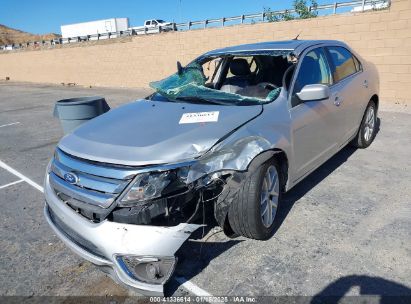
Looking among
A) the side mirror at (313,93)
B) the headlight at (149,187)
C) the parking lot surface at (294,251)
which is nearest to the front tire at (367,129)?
the parking lot surface at (294,251)

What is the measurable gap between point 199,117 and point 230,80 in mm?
1591

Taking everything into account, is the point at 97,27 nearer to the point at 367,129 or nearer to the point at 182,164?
the point at 367,129

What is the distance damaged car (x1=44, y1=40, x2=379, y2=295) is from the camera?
235 cm

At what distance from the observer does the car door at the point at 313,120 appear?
346 centimetres

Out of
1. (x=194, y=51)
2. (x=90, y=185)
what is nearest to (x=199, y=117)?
(x=90, y=185)

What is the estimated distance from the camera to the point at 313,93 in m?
3.35

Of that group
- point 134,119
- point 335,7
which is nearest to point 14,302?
point 134,119

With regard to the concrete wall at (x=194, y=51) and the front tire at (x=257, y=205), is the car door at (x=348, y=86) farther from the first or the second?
the concrete wall at (x=194, y=51)

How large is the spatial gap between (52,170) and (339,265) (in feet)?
8.03

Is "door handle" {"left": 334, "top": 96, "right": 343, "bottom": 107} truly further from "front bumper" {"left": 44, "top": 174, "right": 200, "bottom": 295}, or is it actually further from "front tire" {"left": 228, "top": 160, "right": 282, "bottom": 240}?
"front bumper" {"left": 44, "top": 174, "right": 200, "bottom": 295}

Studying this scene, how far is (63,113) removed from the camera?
5.18m

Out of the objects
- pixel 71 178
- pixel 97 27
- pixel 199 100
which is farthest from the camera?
pixel 97 27

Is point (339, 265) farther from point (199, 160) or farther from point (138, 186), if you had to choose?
point (138, 186)

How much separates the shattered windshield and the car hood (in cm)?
22
